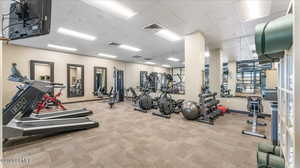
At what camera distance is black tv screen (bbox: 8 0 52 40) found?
1711mm

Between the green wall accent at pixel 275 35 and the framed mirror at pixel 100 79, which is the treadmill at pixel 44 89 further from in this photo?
the framed mirror at pixel 100 79

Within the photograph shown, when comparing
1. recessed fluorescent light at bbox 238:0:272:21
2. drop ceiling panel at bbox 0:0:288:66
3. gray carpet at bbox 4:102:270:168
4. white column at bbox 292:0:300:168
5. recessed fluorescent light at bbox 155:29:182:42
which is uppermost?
recessed fluorescent light at bbox 155:29:182:42

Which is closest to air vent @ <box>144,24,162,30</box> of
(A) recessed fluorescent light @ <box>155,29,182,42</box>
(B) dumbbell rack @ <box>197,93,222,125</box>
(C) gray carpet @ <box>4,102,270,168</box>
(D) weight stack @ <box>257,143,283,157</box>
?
(A) recessed fluorescent light @ <box>155,29,182,42</box>

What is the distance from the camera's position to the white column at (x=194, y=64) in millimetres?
4809

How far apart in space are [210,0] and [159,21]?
1.51 meters

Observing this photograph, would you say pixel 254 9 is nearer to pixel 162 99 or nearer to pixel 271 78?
pixel 162 99

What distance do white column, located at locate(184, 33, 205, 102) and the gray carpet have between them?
5.74 ft

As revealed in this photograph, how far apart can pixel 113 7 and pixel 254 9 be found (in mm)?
3571

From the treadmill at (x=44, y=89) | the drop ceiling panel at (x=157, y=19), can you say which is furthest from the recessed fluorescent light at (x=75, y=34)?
the treadmill at (x=44, y=89)

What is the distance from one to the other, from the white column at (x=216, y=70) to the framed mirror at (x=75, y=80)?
317 inches

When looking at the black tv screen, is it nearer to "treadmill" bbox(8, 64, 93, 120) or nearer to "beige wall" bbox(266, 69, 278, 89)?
"treadmill" bbox(8, 64, 93, 120)

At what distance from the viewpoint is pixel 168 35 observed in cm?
511

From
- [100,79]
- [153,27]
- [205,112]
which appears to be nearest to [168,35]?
[153,27]

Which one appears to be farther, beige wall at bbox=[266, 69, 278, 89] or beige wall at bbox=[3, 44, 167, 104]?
beige wall at bbox=[266, 69, 278, 89]
